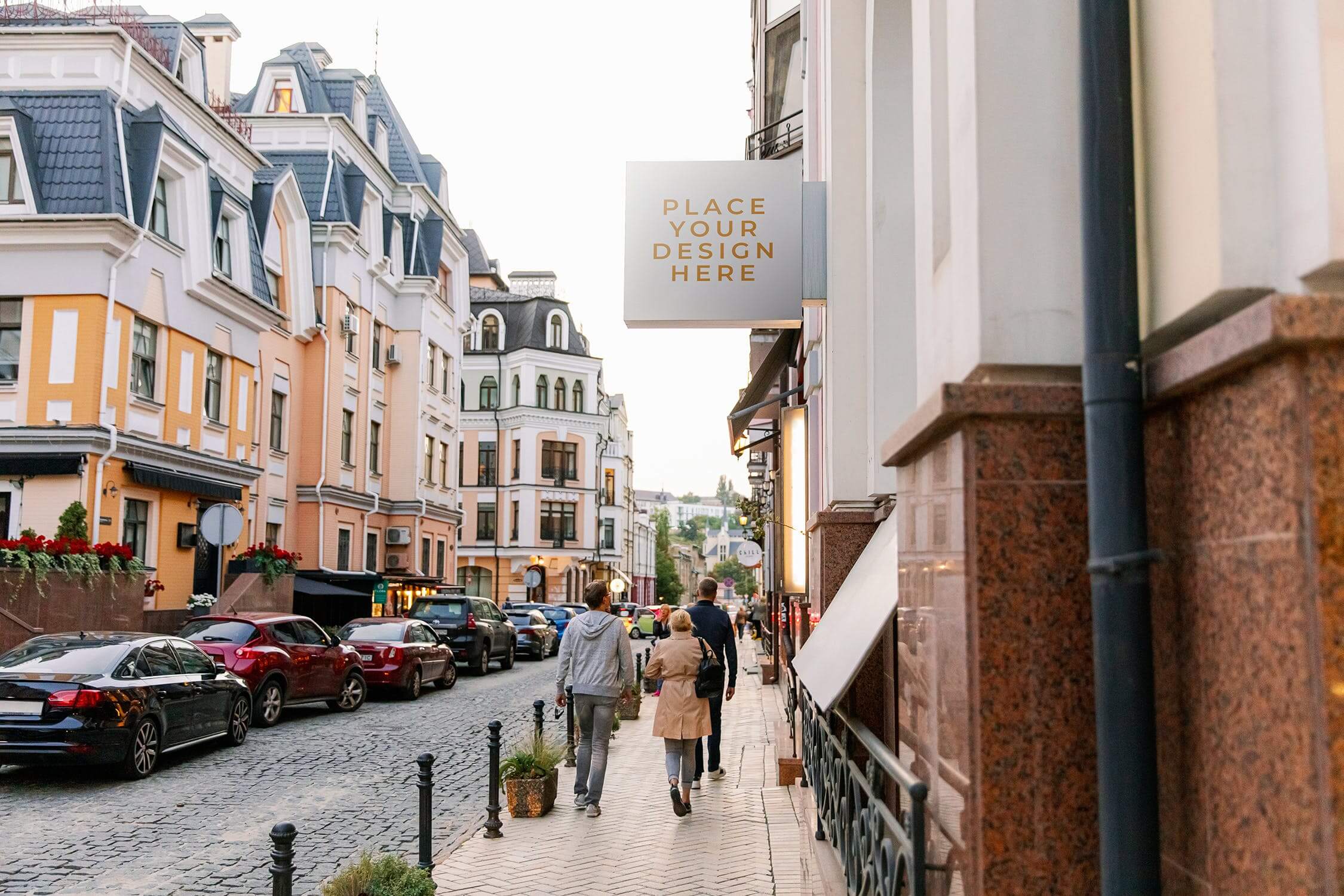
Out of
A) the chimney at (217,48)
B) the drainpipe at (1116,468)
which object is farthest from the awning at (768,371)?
the chimney at (217,48)

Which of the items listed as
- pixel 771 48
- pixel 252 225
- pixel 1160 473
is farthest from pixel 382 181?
pixel 1160 473

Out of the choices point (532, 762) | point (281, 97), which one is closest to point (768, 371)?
point (532, 762)

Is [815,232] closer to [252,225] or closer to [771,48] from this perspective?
[771,48]

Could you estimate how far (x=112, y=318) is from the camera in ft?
74.2

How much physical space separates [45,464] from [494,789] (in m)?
16.2

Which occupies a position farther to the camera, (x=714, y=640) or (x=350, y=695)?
(x=350, y=695)

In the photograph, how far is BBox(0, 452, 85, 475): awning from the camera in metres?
21.6

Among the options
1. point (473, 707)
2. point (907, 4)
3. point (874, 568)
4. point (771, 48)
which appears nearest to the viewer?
point (874, 568)

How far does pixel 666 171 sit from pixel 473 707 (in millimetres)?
12874

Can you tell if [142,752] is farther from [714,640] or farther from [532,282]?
[532,282]

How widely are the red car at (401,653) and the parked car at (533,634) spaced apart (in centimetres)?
890

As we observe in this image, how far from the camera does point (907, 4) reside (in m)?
7.68

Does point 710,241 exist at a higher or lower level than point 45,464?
higher

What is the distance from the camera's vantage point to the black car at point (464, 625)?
87.4 feet
